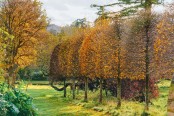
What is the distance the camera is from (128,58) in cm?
2702

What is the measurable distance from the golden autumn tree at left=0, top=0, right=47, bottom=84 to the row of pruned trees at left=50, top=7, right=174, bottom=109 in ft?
15.5

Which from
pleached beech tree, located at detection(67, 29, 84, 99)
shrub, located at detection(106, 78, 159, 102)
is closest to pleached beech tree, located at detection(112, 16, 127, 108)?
shrub, located at detection(106, 78, 159, 102)

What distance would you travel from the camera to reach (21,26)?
3369 centimetres

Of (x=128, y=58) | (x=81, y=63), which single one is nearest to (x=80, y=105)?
(x=81, y=63)

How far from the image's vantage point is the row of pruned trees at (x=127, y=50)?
22578 millimetres

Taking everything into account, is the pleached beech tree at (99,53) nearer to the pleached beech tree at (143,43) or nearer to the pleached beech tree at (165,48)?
the pleached beech tree at (143,43)

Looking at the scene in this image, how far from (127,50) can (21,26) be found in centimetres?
1168

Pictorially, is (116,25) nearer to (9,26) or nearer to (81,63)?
(81,63)

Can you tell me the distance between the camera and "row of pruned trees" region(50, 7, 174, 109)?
22.6 m

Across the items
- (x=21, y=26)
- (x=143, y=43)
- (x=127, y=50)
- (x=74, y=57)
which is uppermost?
(x=21, y=26)

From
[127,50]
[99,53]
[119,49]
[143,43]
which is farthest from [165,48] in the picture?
[99,53]

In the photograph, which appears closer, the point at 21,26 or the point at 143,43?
the point at 143,43

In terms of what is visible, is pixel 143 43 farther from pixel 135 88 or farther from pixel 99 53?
pixel 135 88

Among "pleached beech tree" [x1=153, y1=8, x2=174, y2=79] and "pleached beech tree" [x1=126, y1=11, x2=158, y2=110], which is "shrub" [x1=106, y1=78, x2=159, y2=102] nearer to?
"pleached beech tree" [x1=126, y1=11, x2=158, y2=110]
